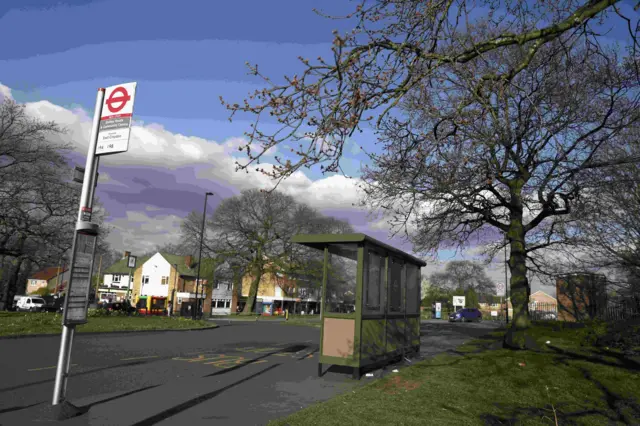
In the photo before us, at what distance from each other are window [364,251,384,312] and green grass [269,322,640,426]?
1.58m

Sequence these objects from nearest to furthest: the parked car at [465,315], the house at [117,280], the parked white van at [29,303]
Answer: the parked car at [465,315]
the parked white van at [29,303]
the house at [117,280]

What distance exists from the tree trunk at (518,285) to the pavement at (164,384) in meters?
6.73

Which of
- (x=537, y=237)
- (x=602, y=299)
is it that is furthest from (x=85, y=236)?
(x=602, y=299)

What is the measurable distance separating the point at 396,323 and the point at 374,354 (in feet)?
6.24

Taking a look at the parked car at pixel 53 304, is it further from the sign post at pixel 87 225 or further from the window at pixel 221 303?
the sign post at pixel 87 225

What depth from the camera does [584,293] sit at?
28.7 m

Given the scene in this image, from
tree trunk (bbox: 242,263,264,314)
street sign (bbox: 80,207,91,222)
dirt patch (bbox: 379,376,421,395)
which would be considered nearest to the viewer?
street sign (bbox: 80,207,91,222)

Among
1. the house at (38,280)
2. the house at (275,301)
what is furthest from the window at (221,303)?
the house at (38,280)

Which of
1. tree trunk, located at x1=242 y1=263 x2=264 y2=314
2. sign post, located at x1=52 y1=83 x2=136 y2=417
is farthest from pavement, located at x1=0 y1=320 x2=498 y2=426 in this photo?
tree trunk, located at x1=242 y1=263 x2=264 y2=314

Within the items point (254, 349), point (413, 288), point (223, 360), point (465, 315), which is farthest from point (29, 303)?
point (413, 288)

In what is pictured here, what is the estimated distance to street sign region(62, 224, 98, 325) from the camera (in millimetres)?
5844

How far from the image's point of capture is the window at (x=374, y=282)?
33.1ft

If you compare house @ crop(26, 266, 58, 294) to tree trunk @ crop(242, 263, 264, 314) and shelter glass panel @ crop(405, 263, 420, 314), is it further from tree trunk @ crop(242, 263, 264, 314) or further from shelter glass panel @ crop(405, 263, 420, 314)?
shelter glass panel @ crop(405, 263, 420, 314)

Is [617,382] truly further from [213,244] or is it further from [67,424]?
[213,244]
